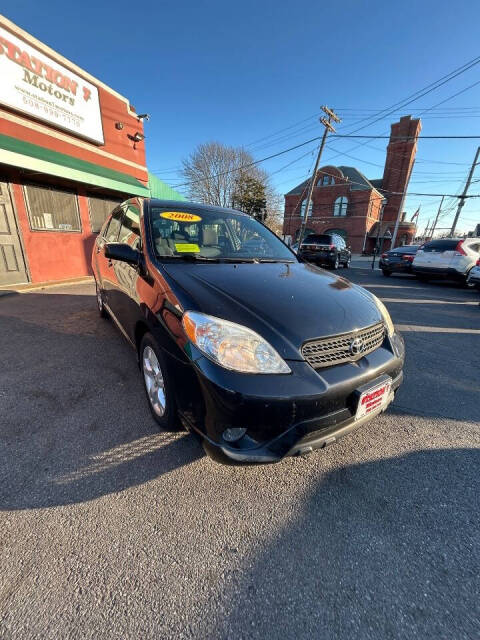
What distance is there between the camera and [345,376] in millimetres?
1537

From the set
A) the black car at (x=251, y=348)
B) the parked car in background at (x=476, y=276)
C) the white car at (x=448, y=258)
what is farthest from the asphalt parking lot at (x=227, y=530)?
the white car at (x=448, y=258)

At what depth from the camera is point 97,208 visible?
8.59 metres

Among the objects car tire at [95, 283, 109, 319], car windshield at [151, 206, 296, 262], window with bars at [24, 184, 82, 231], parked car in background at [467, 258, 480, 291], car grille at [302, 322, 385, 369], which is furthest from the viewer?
parked car in background at [467, 258, 480, 291]

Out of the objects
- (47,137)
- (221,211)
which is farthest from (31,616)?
(47,137)

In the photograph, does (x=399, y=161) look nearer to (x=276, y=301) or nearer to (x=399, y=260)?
(x=399, y=260)

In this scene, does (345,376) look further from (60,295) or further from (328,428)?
(60,295)

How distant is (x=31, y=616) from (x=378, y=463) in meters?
1.93

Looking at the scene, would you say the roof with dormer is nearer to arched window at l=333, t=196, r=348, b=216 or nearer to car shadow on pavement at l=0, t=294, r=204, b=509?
arched window at l=333, t=196, r=348, b=216

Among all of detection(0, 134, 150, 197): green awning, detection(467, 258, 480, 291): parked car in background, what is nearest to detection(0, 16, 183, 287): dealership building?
detection(0, 134, 150, 197): green awning

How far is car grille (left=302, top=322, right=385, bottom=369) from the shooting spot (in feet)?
5.07

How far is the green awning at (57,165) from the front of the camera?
18.3 ft

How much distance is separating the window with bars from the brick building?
116 ft

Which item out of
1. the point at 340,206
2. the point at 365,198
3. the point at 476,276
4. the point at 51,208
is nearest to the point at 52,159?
the point at 51,208

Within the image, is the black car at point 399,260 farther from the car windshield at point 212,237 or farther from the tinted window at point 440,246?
the car windshield at point 212,237
